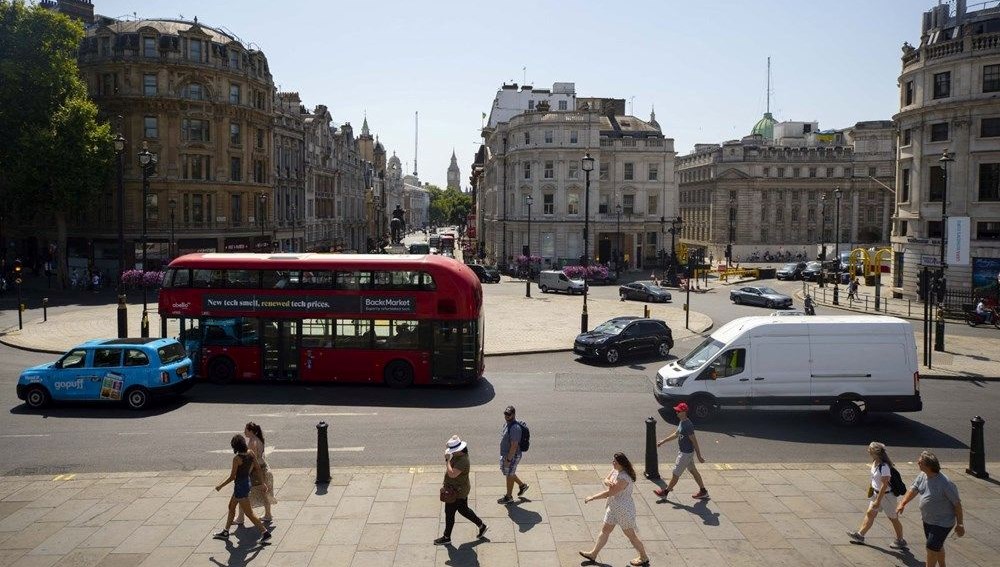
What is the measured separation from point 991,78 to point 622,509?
4353 cm

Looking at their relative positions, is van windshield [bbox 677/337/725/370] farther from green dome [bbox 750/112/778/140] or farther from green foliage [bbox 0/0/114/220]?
green dome [bbox 750/112/778/140]

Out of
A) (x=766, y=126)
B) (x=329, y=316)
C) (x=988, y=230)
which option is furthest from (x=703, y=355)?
(x=766, y=126)

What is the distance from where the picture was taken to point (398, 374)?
2189 cm

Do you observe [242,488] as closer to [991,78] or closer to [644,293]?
[644,293]

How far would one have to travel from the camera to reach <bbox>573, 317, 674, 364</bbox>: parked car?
26.3 m

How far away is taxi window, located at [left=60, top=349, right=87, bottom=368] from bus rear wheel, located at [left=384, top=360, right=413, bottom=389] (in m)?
7.76

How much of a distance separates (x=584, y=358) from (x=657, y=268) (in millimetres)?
50970

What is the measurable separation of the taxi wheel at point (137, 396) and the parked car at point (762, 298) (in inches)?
1466

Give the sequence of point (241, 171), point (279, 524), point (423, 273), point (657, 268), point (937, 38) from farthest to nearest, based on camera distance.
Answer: point (657, 268) < point (241, 171) < point (937, 38) < point (423, 273) < point (279, 524)

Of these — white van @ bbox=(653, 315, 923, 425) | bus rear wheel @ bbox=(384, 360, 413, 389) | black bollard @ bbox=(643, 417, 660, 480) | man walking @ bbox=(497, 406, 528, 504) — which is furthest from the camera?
bus rear wheel @ bbox=(384, 360, 413, 389)

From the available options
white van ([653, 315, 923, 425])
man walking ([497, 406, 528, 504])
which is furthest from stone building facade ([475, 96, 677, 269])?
man walking ([497, 406, 528, 504])

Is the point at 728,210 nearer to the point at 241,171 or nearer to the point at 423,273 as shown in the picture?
the point at 241,171

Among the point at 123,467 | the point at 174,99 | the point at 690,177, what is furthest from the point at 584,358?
the point at 690,177

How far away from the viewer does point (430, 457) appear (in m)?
15.6
